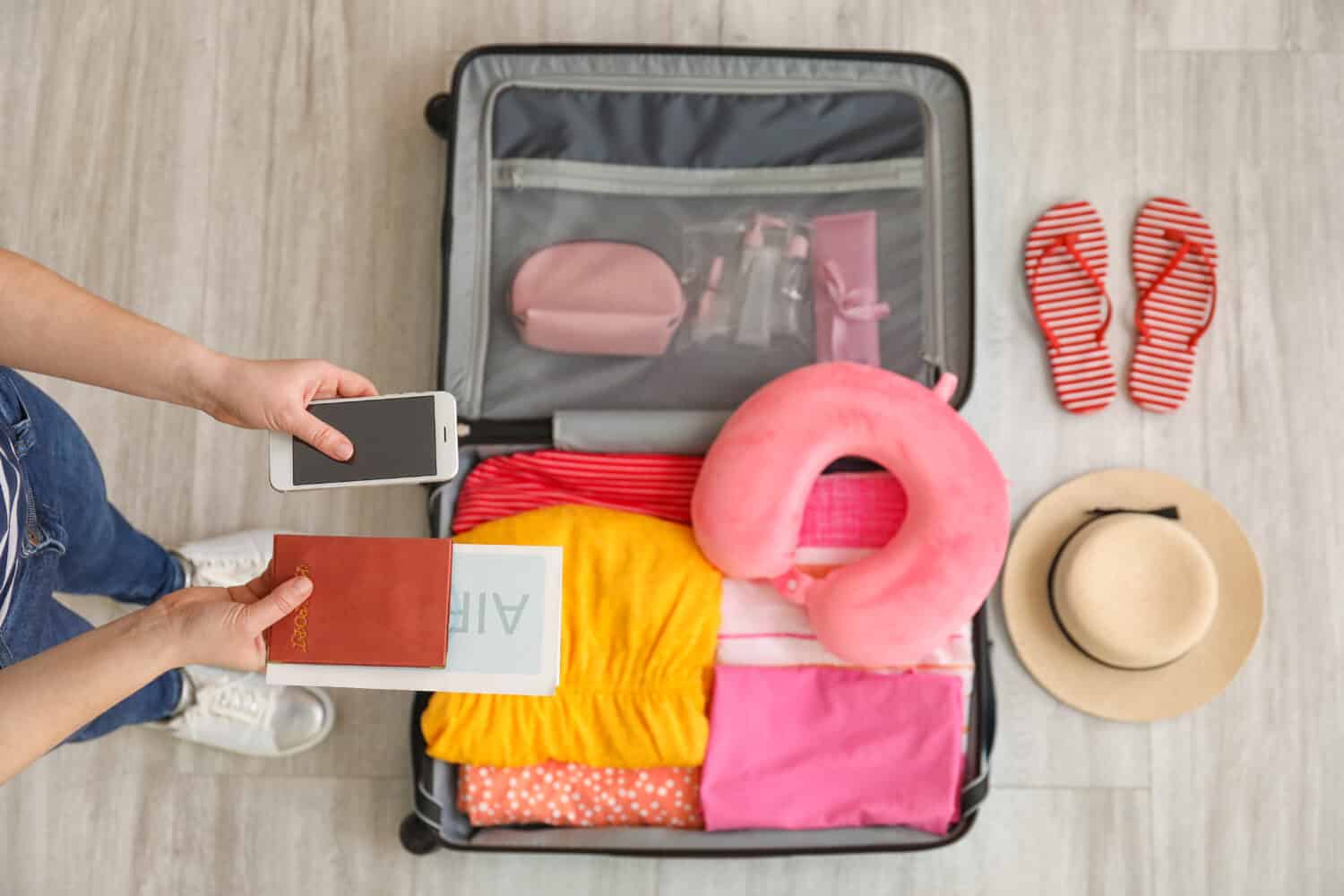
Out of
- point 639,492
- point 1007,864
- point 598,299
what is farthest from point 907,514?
point 1007,864

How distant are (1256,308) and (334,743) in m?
1.61

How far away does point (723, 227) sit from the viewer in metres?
1.35

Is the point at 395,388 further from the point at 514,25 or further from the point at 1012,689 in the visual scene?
the point at 1012,689

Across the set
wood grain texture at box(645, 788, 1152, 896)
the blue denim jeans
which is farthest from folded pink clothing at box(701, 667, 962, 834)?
the blue denim jeans

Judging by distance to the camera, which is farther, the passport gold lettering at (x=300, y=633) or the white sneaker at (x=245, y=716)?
the white sneaker at (x=245, y=716)

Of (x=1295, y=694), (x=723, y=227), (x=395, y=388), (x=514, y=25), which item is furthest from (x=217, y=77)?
(x=1295, y=694)

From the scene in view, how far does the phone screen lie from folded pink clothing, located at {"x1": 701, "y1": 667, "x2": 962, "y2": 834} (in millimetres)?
540

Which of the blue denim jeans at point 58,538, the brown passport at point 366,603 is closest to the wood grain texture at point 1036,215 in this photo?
the brown passport at point 366,603

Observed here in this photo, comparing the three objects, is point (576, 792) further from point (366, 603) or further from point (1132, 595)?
point (1132, 595)

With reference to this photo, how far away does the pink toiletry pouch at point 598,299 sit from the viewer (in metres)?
1.30

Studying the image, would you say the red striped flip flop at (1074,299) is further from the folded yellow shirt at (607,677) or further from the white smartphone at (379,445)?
the white smartphone at (379,445)

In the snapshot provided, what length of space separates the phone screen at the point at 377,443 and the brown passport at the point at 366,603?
83mm

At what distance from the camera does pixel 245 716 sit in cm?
139

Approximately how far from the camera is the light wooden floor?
143 centimetres
